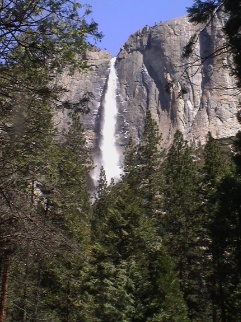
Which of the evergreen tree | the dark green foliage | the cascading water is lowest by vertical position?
the dark green foliage

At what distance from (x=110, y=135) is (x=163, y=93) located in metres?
13.2

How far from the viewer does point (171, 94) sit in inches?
3578

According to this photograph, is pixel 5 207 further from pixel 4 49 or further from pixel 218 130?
pixel 218 130

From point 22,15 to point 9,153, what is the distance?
2053 mm

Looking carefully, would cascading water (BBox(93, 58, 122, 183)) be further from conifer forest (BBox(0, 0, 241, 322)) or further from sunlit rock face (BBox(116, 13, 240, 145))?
conifer forest (BBox(0, 0, 241, 322))

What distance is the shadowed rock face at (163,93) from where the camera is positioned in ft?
300

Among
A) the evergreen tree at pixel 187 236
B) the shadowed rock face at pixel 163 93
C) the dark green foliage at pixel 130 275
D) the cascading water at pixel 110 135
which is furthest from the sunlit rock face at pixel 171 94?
the dark green foliage at pixel 130 275

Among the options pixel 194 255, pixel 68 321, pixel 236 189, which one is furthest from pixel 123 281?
pixel 194 255

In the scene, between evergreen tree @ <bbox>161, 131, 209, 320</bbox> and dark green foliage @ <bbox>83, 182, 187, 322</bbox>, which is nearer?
dark green foliage @ <bbox>83, 182, 187, 322</bbox>

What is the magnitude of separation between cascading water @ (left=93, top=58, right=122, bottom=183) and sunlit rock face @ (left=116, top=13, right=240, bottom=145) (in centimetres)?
149

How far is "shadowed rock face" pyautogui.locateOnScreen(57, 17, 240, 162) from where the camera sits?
9144cm

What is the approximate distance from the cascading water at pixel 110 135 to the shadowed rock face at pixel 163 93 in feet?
3.63

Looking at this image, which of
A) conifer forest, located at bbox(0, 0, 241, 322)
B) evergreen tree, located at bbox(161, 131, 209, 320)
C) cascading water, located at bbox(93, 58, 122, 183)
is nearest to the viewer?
conifer forest, located at bbox(0, 0, 241, 322)

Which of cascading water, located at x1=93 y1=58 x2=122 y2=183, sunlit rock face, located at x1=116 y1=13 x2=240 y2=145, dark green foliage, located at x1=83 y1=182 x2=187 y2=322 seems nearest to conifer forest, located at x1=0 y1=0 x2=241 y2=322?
dark green foliage, located at x1=83 y1=182 x2=187 y2=322
